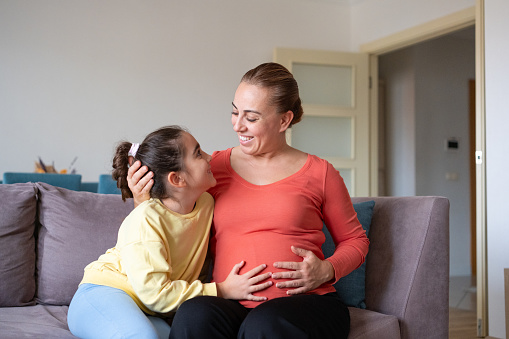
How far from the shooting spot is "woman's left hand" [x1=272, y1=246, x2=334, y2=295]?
68.1 inches

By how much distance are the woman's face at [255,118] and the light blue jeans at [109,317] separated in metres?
0.63

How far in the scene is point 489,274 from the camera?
3.93 metres

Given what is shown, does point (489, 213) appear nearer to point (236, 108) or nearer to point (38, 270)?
point (236, 108)

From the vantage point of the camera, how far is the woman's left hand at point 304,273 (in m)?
1.73

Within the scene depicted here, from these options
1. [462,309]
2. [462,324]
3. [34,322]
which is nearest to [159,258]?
[34,322]

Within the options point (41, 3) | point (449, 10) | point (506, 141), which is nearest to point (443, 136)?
point (449, 10)

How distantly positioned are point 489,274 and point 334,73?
2.63 metres

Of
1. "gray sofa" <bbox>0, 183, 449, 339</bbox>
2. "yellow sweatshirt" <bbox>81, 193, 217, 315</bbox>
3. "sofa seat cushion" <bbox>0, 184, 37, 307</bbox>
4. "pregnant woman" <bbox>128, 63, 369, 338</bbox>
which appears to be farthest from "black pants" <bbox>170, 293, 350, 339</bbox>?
"sofa seat cushion" <bbox>0, 184, 37, 307</bbox>

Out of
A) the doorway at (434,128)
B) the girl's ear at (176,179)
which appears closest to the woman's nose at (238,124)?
the girl's ear at (176,179)

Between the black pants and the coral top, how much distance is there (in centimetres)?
12

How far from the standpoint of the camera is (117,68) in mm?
5355

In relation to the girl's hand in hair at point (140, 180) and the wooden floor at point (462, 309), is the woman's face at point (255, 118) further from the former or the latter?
the wooden floor at point (462, 309)

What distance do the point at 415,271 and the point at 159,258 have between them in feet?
3.05

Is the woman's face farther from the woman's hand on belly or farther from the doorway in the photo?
the doorway
